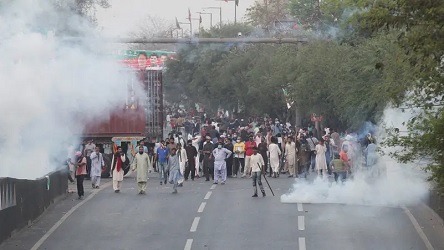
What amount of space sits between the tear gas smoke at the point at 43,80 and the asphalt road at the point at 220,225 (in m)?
2.05

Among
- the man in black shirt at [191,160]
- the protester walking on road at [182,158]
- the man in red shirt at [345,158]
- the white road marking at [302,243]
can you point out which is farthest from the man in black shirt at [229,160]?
the white road marking at [302,243]

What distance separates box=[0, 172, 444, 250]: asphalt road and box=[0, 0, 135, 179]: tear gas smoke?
2.05 metres

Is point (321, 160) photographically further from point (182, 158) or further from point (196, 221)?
point (196, 221)

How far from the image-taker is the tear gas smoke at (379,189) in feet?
94.2

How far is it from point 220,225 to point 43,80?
6.74 metres

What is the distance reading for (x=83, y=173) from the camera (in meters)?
30.8

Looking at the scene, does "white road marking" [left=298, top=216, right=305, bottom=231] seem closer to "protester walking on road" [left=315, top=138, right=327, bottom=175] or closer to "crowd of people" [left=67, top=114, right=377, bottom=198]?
"crowd of people" [left=67, top=114, right=377, bottom=198]

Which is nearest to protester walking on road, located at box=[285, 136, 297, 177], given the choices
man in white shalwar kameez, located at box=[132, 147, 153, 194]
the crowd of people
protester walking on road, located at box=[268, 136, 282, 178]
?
the crowd of people

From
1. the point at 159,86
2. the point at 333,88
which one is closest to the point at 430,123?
the point at 159,86

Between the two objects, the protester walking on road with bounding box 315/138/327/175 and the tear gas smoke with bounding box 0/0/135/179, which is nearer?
the tear gas smoke with bounding box 0/0/135/179

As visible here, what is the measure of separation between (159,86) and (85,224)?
53.0 ft

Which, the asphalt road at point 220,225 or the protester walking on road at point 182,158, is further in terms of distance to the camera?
the protester walking on road at point 182,158

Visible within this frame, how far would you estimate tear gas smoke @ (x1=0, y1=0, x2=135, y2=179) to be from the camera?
26203 mm

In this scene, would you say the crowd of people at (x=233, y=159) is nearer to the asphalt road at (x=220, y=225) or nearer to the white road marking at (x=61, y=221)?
the white road marking at (x=61, y=221)
